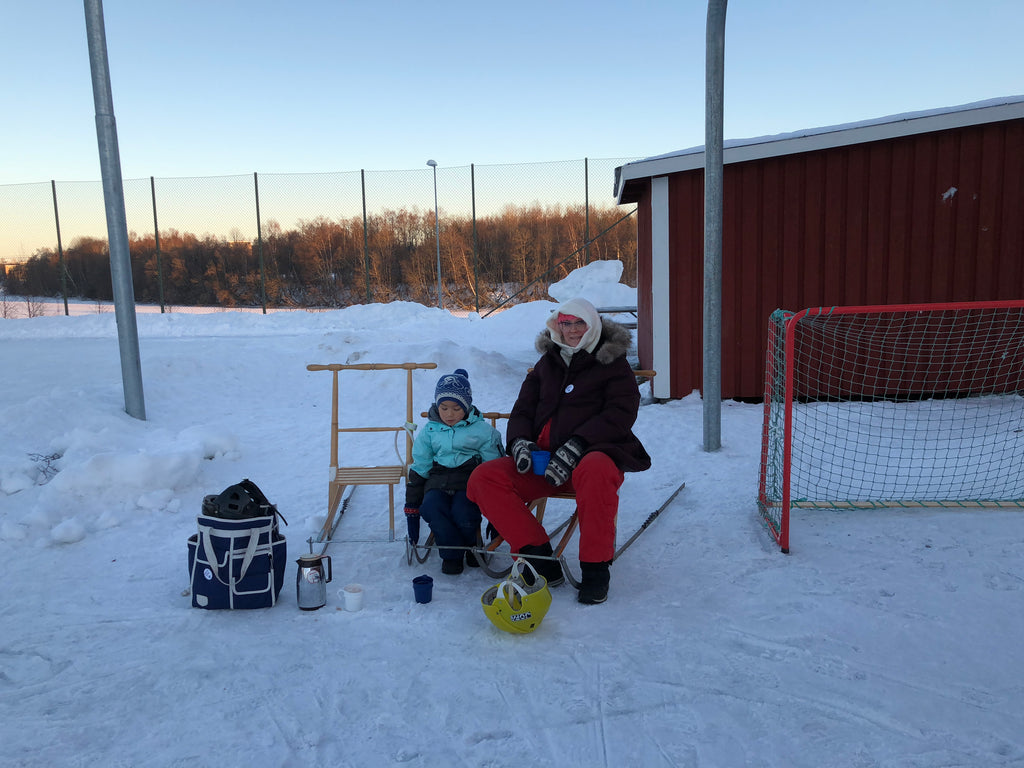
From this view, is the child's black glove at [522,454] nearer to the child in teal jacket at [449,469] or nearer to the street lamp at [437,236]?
the child in teal jacket at [449,469]

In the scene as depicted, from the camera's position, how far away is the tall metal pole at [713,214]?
197 inches

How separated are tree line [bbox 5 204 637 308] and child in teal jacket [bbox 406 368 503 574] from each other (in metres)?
12.4

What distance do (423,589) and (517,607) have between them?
1.83 feet

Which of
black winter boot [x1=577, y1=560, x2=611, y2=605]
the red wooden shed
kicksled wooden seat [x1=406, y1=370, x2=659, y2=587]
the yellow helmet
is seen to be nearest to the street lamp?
the red wooden shed

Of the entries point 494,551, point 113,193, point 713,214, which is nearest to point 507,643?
point 494,551

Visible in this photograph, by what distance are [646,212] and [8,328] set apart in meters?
10.8

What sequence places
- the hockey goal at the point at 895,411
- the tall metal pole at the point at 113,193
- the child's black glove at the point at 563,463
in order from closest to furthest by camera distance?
the child's black glove at the point at 563,463 → the hockey goal at the point at 895,411 → the tall metal pole at the point at 113,193

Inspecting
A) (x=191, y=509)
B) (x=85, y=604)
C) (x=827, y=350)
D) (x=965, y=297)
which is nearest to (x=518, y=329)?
(x=827, y=350)

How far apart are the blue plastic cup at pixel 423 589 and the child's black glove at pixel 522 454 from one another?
65 cm

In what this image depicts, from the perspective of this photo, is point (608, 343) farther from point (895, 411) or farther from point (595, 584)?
point (895, 411)

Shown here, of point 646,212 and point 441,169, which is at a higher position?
point 441,169

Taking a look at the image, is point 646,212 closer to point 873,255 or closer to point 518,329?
point 873,255

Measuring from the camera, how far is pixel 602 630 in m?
2.79

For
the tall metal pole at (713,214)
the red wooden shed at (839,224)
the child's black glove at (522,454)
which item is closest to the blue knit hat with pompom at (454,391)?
the child's black glove at (522,454)
